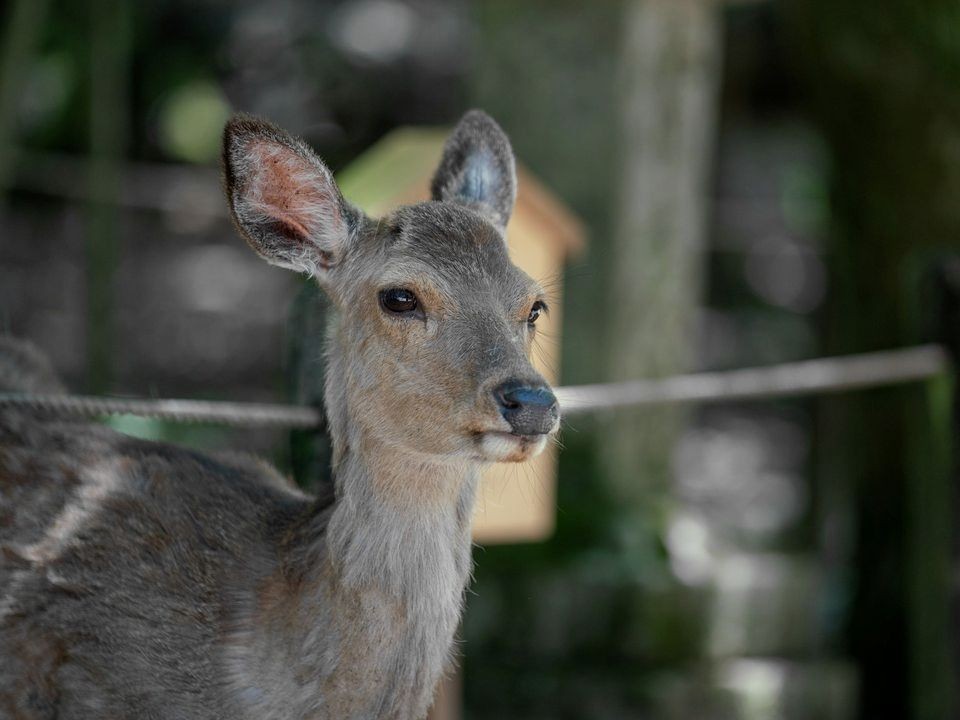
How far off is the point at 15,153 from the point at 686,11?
16.9ft

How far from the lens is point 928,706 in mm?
5652

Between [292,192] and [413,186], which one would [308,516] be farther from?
[413,186]

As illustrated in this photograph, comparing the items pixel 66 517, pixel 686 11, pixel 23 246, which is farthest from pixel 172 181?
pixel 66 517

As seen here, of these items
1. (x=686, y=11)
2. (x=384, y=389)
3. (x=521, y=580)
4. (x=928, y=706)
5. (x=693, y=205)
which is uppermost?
(x=686, y=11)

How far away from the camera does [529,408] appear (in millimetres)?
3074

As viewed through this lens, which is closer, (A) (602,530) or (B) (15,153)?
(A) (602,530)

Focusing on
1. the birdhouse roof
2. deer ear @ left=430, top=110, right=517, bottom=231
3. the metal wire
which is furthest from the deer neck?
the birdhouse roof

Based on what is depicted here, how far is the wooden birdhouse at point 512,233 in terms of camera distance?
4.46 metres

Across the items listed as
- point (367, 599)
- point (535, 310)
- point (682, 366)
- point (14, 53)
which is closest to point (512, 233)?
point (535, 310)

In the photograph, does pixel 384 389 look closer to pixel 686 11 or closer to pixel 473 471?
pixel 473 471

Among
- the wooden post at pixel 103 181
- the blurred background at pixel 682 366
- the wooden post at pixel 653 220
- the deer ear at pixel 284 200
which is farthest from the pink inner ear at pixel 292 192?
the wooden post at pixel 103 181

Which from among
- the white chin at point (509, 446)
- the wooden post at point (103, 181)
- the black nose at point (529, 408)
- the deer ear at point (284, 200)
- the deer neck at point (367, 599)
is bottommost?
the deer neck at point (367, 599)

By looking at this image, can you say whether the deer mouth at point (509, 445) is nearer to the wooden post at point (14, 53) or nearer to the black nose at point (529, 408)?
the black nose at point (529, 408)

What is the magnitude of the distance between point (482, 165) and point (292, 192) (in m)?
0.64
